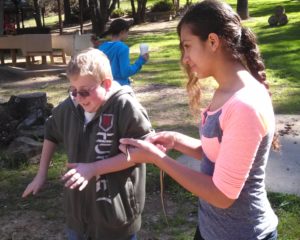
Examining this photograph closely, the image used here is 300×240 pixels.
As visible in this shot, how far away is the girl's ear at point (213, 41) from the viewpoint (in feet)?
5.01

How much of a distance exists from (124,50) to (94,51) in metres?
2.92

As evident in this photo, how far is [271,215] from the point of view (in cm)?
172

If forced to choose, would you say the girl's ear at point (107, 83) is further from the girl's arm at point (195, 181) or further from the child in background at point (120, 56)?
the child in background at point (120, 56)

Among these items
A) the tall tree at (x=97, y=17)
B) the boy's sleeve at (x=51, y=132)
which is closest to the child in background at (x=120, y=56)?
the boy's sleeve at (x=51, y=132)

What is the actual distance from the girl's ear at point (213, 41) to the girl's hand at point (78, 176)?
2.28ft

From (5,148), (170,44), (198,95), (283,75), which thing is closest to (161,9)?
(170,44)

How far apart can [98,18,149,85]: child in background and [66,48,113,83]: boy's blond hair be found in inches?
112

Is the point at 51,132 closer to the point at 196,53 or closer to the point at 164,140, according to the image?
the point at 164,140

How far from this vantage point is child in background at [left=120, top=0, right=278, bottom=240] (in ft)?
4.77

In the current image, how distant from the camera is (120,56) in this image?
5031 millimetres

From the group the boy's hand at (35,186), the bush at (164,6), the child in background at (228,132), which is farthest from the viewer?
the bush at (164,6)

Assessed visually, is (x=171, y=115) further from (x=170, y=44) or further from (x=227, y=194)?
(x=170, y=44)

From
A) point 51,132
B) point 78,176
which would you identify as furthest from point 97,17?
point 78,176

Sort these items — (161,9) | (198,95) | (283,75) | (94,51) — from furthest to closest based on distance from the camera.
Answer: (161,9), (283,75), (94,51), (198,95)
